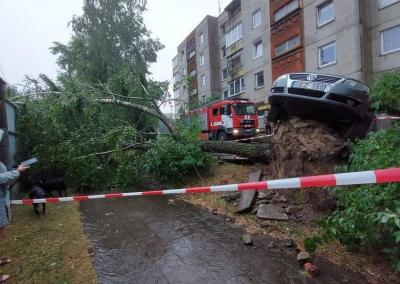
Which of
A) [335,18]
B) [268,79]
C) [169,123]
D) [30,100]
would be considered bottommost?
[169,123]

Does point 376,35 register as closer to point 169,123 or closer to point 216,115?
point 216,115

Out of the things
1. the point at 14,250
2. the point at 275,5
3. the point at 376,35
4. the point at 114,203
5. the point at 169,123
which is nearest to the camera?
the point at 14,250

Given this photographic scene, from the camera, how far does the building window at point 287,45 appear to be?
67.0 feet

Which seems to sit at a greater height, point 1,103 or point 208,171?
point 1,103

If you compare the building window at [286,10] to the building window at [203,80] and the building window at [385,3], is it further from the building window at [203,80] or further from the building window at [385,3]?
the building window at [203,80]

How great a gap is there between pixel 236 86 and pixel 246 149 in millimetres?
21256

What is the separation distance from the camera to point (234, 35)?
28.8 meters

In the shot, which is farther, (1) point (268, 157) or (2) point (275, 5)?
(2) point (275, 5)

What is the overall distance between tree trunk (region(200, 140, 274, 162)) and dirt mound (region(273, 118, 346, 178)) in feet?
3.37

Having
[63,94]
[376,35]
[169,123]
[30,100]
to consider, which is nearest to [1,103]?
[63,94]

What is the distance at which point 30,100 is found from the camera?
376 inches

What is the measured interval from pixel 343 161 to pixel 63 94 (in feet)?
25.7

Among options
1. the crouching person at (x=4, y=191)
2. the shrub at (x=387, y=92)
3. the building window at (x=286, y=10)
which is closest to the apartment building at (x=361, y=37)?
the building window at (x=286, y=10)

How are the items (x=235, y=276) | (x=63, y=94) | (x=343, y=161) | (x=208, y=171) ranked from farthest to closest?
1. (x=63, y=94)
2. (x=208, y=171)
3. (x=343, y=161)
4. (x=235, y=276)
